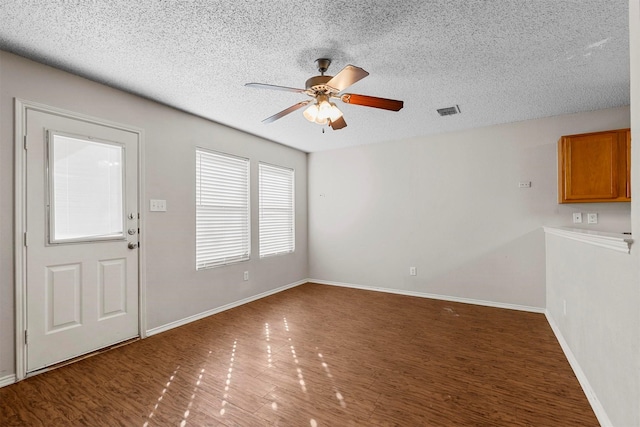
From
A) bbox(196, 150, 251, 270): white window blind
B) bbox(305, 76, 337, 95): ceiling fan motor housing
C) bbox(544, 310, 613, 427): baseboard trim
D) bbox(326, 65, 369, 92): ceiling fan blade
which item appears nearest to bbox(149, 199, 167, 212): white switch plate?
bbox(196, 150, 251, 270): white window blind

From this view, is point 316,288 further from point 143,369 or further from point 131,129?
point 131,129

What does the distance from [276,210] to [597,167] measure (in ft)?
13.9

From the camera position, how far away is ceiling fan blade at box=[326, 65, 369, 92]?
76.6 inches

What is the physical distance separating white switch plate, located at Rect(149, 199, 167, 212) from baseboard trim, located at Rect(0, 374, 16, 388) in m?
1.68

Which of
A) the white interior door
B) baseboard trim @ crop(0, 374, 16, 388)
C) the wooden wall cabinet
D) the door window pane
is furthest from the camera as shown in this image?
the wooden wall cabinet

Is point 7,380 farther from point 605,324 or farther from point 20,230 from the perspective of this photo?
point 605,324

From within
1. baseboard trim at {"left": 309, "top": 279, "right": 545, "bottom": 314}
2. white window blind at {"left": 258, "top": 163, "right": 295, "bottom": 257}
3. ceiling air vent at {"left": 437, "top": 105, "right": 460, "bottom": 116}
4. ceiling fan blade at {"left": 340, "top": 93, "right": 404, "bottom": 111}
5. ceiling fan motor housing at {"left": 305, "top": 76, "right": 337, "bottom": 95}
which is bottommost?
baseboard trim at {"left": 309, "top": 279, "right": 545, "bottom": 314}

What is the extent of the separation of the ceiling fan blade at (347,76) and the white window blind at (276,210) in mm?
2774

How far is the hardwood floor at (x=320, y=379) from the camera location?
1877 millimetres

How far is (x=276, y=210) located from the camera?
5.11 meters

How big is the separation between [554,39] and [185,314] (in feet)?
14.2

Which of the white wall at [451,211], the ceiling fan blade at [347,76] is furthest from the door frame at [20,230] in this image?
the white wall at [451,211]

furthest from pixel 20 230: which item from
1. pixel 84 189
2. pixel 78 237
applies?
pixel 84 189

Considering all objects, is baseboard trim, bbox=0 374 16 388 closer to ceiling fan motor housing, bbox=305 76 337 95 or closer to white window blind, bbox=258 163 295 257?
white window blind, bbox=258 163 295 257
